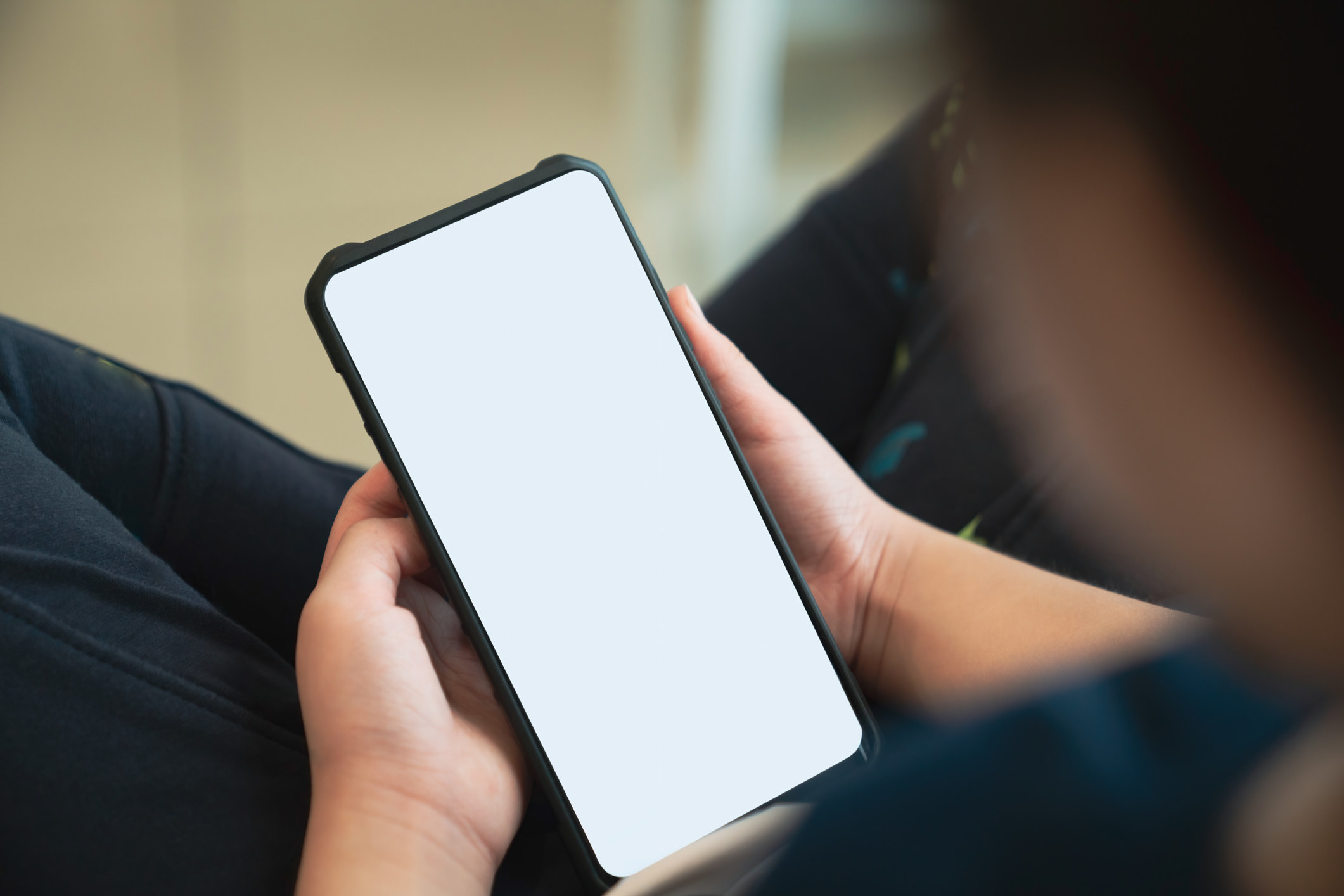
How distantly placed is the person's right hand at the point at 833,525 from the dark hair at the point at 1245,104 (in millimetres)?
249

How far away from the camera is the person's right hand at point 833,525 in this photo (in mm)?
407

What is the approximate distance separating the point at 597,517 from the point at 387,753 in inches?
4.7

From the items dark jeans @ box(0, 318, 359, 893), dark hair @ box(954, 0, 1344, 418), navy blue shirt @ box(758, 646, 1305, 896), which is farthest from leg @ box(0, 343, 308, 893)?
dark hair @ box(954, 0, 1344, 418)

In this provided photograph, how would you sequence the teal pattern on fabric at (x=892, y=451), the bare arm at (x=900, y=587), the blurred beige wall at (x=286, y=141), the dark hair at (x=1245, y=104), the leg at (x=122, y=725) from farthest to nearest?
the blurred beige wall at (x=286, y=141)
the teal pattern on fabric at (x=892, y=451)
the bare arm at (x=900, y=587)
the leg at (x=122, y=725)
the dark hair at (x=1245, y=104)

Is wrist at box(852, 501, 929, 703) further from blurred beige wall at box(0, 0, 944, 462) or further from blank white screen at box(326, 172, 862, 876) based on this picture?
blurred beige wall at box(0, 0, 944, 462)

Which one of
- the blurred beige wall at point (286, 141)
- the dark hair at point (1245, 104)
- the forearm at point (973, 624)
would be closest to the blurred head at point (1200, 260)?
the dark hair at point (1245, 104)

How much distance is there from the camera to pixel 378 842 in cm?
27

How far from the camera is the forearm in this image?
343mm

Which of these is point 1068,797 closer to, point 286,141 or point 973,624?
point 973,624

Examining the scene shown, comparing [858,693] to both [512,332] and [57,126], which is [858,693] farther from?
[57,126]

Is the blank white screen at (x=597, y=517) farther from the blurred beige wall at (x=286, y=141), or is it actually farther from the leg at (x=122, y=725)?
the blurred beige wall at (x=286, y=141)

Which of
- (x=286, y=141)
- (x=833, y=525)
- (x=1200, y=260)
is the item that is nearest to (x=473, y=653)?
(x=833, y=525)

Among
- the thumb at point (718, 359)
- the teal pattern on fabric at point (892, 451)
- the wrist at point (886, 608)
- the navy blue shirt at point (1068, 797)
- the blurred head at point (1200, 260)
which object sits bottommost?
the wrist at point (886, 608)

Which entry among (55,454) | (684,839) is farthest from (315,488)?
(684,839)
